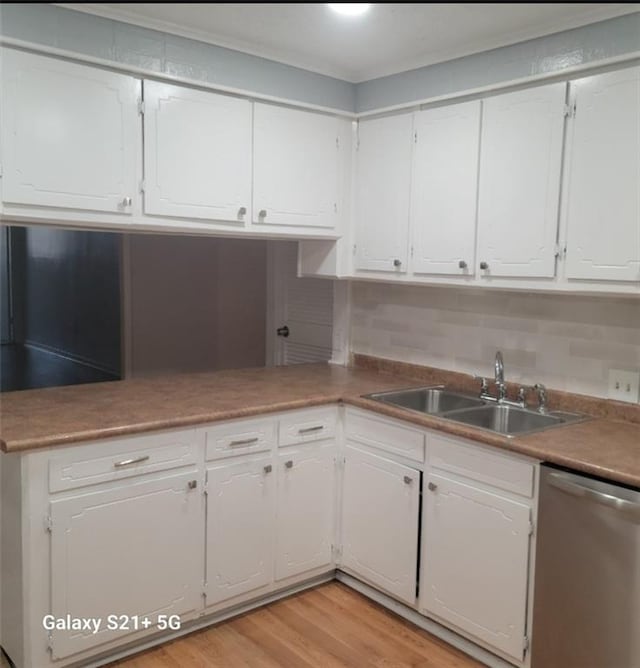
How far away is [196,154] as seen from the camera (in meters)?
2.73

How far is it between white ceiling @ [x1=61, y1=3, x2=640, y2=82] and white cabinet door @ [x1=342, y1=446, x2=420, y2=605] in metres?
1.79

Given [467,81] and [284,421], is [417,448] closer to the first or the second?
[284,421]

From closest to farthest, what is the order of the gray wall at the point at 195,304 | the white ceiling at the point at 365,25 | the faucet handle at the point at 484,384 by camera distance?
the white ceiling at the point at 365,25
the faucet handle at the point at 484,384
the gray wall at the point at 195,304

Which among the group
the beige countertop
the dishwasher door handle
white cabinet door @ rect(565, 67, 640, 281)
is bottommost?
the dishwasher door handle

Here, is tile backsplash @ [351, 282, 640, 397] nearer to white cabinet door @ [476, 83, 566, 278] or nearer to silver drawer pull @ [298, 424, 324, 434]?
white cabinet door @ [476, 83, 566, 278]

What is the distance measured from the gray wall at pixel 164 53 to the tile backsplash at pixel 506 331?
1099 millimetres

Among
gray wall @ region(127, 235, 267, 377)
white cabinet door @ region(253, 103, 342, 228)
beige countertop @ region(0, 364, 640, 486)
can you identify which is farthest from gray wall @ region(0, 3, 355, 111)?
gray wall @ region(127, 235, 267, 377)

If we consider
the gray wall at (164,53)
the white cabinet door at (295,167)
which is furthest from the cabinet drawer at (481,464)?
the gray wall at (164,53)

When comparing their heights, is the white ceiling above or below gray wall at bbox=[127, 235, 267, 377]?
above

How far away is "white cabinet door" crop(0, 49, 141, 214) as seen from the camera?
2.27 meters

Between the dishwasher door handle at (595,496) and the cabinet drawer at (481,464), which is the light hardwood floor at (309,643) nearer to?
the cabinet drawer at (481,464)

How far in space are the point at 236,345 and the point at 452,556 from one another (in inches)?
149

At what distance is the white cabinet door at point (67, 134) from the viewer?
2.27 metres

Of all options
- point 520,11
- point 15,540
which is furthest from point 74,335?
point 520,11
